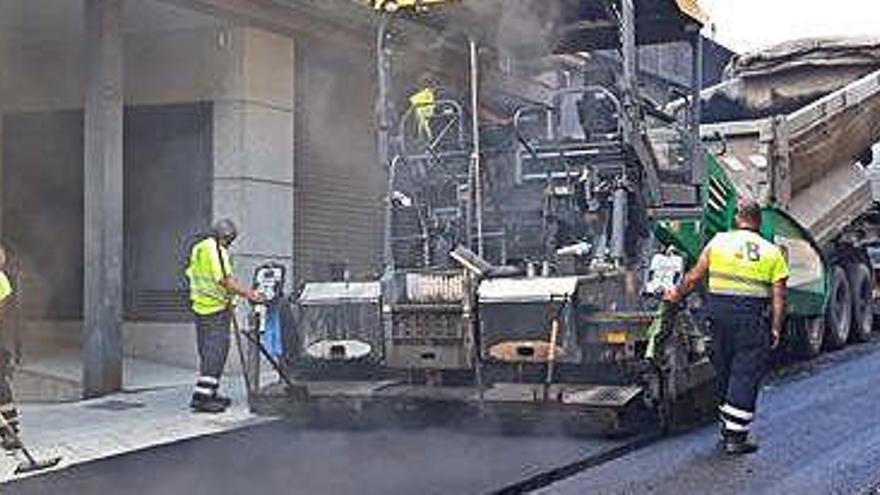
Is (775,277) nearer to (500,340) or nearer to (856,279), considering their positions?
(500,340)

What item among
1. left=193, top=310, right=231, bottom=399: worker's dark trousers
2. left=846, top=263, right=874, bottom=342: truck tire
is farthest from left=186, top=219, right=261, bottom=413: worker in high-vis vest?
left=846, top=263, right=874, bottom=342: truck tire

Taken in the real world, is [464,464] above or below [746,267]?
below

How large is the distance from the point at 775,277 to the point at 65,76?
5587 millimetres

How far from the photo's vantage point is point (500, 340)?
7.64 meters

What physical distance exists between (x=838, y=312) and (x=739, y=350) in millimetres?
5385

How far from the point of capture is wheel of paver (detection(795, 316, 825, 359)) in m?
11.4

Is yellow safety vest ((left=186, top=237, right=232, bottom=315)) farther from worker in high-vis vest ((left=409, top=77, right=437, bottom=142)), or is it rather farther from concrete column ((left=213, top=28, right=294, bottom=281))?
concrete column ((left=213, top=28, right=294, bottom=281))

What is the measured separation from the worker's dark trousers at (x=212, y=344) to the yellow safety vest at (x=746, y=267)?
3.47m

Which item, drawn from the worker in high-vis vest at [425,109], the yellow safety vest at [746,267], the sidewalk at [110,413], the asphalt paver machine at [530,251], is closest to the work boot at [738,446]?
the asphalt paver machine at [530,251]

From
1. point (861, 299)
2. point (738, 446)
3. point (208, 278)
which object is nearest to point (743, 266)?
point (738, 446)

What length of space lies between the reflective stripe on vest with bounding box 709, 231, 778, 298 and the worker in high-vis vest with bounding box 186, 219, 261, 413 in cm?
328

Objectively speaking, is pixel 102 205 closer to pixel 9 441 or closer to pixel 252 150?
pixel 252 150

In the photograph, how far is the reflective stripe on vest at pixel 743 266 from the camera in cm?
730

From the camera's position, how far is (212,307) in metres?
8.95
